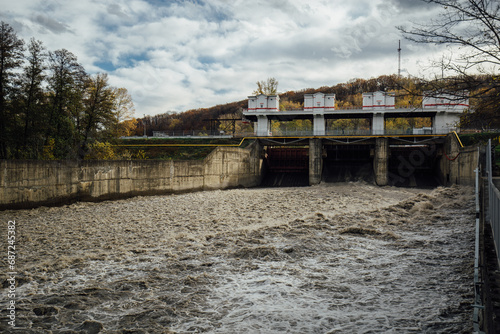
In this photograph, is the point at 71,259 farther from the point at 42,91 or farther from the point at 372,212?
the point at 42,91

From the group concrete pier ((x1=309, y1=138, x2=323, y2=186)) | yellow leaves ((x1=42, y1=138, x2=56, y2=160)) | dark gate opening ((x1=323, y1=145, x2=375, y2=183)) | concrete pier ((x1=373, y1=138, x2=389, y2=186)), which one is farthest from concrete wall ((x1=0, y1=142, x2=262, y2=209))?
concrete pier ((x1=373, y1=138, x2=389, y2=186))

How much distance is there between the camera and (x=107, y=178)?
17.5 meters

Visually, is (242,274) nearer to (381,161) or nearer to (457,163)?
(457,163)

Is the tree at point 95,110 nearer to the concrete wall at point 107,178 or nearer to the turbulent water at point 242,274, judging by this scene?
the concrete wall at point 107,178

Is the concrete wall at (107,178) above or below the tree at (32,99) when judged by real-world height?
below

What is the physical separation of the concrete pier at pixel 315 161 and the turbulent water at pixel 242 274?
728 inches

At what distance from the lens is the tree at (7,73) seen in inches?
677

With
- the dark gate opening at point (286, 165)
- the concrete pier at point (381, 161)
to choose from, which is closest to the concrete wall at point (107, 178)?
the dark gate opening at point (286, 165)

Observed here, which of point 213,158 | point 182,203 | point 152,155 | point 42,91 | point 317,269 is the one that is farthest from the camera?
point 152,155

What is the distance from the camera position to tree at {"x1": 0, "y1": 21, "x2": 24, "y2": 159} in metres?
17.2

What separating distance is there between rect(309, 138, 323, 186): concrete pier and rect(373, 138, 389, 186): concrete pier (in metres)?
5.01

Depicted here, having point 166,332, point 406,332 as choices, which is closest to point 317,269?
point 406,332

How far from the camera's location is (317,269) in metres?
7.28

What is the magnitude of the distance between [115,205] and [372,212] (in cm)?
1184
